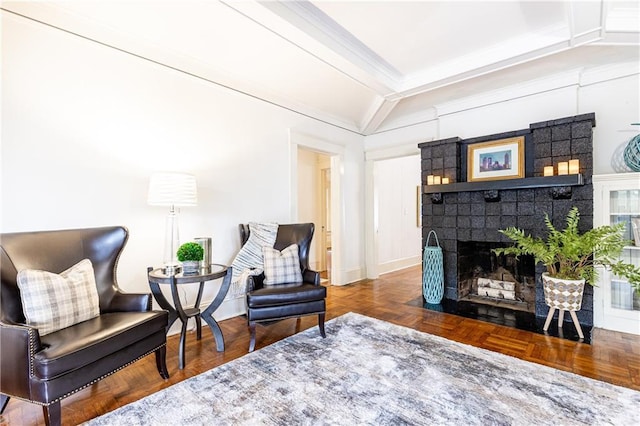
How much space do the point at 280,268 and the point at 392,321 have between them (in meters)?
1.34

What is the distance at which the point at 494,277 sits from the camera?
383 centimetres

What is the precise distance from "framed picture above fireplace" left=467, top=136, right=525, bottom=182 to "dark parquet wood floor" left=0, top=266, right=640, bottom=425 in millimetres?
1742

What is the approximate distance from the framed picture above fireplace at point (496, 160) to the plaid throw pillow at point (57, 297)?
158 inches

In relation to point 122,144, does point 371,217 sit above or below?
below

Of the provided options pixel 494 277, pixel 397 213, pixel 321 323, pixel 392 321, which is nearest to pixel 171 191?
pixel 321 323

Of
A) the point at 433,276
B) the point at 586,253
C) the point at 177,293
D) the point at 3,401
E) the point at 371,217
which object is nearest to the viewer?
the point at 3,401

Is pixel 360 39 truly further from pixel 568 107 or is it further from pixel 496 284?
pixel 496 284

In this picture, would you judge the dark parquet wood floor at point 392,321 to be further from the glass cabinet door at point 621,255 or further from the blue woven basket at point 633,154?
the blue woven basket at point 633,154

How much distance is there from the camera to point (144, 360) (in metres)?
2.31

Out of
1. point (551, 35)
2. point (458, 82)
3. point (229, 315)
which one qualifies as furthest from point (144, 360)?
point (551, 35)

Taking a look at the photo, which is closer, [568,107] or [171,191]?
[171,191]

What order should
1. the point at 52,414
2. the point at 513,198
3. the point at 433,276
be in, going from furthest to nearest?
the point at 433,276 < the point at 513,198 < the point at 52,414

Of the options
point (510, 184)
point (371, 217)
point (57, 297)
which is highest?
point (510, 184)

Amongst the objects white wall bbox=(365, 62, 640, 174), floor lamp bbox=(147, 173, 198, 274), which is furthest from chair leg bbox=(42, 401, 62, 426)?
white wall bbox=(365, 62, 640, 174)
